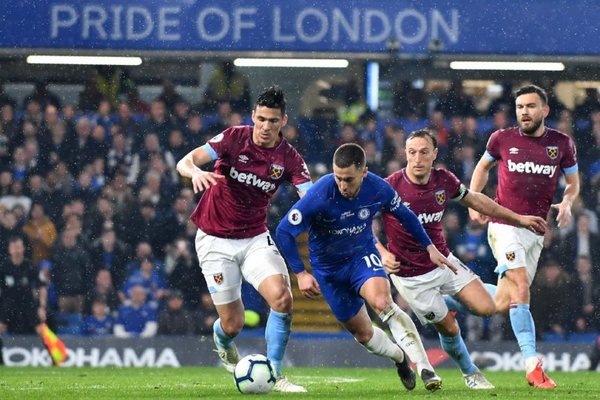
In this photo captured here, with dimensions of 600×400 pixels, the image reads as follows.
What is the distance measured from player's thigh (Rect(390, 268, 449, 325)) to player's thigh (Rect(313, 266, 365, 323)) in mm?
913

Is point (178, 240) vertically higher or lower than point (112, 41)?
lower

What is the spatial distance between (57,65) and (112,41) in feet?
5.82

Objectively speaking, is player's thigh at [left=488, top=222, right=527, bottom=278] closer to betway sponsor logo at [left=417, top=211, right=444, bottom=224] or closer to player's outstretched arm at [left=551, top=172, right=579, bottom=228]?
player's outstretched arm at [left=551, top=172, right=579, bottom=228]

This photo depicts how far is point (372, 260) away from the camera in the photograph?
9875 millimetres

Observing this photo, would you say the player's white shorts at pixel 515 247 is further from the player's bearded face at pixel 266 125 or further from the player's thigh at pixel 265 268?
the player's bearded face at pixel 266 125

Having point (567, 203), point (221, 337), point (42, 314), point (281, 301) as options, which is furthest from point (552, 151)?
point (42, 314)

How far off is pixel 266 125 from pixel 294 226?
44.4 inches

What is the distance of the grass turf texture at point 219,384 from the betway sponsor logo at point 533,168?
1.85 meters

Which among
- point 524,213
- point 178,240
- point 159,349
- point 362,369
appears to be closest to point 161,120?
point 178,240

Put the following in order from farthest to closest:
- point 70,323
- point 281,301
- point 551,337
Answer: point 70,323 < point 551,337 < point 281,301

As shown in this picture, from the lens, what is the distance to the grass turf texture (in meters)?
9.53

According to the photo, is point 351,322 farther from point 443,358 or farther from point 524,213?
point 443,358

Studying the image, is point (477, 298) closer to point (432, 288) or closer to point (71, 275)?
point (432, 288)

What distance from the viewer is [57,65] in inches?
741
